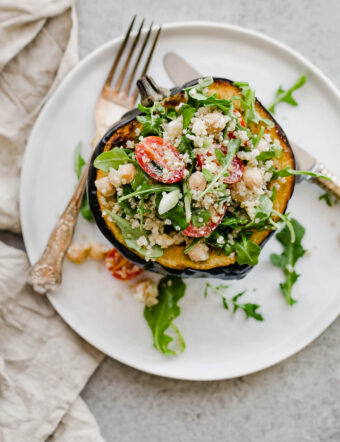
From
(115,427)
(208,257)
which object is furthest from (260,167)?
(115,427)

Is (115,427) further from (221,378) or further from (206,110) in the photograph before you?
(206,110)

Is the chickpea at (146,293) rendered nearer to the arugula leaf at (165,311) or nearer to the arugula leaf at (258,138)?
the arugula leaf at (165,311)

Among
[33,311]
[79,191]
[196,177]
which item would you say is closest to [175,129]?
[196,177]

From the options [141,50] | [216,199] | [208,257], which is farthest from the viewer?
[141,50]

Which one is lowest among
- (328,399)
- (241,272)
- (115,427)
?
(115,427)

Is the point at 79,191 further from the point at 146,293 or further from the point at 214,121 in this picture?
the point at 214,121

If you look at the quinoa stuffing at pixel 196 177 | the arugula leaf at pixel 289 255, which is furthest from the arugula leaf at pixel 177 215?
the arugula leaf at pixel 289 255
